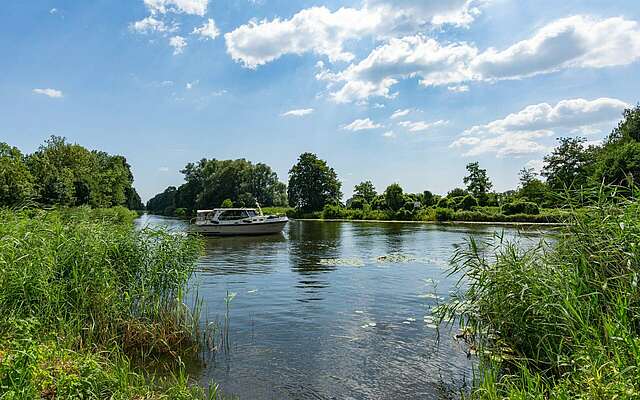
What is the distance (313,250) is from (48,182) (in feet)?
89.3

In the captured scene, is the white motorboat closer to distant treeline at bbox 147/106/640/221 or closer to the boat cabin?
the boat cabin

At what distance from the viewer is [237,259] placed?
67.7ft

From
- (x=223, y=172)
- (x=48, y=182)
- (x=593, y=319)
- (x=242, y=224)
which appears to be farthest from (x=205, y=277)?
(x=223, y=172)

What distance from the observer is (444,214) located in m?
51.1

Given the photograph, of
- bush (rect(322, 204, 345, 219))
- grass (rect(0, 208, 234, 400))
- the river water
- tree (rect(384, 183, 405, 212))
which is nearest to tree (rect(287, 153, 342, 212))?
bush (rect(322, 204, 345, 219))

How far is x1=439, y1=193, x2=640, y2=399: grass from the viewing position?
3.69 m

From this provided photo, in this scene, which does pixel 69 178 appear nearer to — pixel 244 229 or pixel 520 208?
pixel 244 229

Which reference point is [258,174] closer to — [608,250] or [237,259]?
[237,259]

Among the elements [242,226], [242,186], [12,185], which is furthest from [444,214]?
[12,185]

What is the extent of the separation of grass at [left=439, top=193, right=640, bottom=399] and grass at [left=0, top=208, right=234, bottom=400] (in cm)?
392

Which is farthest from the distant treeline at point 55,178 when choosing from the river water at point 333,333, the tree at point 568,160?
the tree at point 568,160

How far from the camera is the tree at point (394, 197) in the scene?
58375 millimetres

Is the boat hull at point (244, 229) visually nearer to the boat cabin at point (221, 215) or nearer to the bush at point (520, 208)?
the boat cabin at point (221, 215)

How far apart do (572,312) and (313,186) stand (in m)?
69.4
